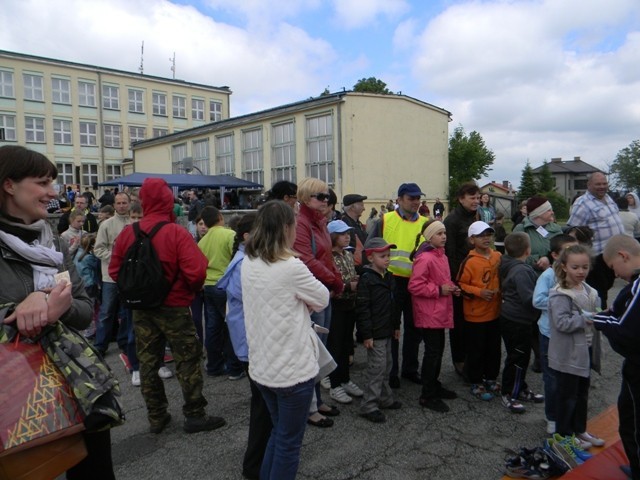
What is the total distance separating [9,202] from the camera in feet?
6.10

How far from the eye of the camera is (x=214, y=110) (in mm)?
48625

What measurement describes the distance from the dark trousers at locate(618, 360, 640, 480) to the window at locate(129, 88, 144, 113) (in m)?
47.3

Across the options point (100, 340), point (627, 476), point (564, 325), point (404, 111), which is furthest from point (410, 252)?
point (404, 111)

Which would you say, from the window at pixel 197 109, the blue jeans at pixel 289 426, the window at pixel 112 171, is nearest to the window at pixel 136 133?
the window at pixel 112 171

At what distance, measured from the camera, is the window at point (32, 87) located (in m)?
39.0

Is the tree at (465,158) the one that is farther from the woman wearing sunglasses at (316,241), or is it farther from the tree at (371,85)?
the woman wearing sunglasses at (316,241)

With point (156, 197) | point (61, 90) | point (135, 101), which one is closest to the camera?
point (156, 197)

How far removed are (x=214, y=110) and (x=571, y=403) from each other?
49.4 m

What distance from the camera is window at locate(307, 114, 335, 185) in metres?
26.2

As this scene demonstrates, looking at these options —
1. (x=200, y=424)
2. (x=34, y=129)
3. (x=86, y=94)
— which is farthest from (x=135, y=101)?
(x=200, y=424)

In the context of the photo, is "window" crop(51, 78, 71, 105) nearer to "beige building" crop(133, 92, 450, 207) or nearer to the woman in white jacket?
"beige building" crop(133, 92, 450, 207)

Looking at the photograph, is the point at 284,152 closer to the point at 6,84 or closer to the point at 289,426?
the point at 6,84

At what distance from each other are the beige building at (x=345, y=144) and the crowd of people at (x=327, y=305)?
2023 centimetres

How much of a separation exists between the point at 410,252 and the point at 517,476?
2.25m
